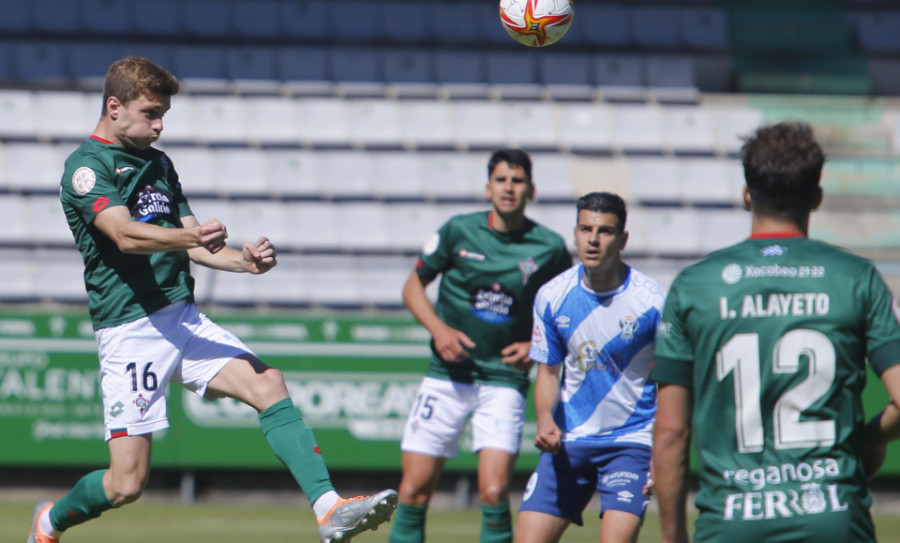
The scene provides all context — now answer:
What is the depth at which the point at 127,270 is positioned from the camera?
4848 mm

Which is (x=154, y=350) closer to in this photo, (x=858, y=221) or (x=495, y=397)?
(x=495, y=397)

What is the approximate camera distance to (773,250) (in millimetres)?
2965

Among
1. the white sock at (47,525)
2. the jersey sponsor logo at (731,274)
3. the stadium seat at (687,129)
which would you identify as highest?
the stadium seat at (687,129)

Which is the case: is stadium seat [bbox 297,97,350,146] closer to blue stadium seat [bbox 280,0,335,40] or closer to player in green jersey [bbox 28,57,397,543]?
blue stadium seat [bbox 280,0,335,40]

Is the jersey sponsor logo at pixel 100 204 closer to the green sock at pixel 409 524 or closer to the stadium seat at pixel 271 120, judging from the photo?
the green sock at pixel 409 524

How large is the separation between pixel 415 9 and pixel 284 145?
8.90 ft

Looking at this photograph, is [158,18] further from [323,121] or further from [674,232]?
[674,232]

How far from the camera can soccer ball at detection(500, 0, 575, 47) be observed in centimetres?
699

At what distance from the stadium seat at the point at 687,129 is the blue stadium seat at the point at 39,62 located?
7352 mm

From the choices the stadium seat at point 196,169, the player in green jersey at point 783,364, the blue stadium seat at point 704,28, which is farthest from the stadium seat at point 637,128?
the player in green jersey at point 783,364

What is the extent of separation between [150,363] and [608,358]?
6.89ft

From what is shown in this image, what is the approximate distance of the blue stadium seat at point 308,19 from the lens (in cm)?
1362

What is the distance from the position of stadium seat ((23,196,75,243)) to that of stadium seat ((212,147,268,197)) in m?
1.73

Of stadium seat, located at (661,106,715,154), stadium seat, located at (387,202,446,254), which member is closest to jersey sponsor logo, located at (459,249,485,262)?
stadium seat, located at (387,202,446,254)
